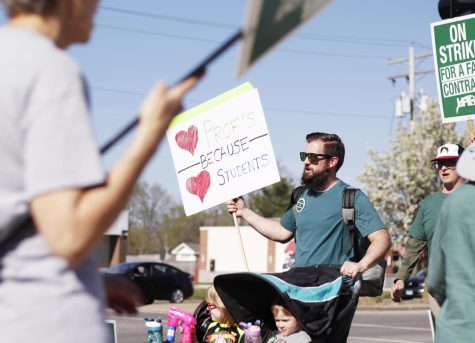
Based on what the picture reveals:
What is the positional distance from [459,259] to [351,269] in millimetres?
2223

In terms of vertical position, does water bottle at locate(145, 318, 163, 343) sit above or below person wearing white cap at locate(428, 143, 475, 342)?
below

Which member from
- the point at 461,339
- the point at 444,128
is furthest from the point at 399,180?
the point at 461,339

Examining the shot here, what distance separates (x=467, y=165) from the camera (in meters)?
3.81

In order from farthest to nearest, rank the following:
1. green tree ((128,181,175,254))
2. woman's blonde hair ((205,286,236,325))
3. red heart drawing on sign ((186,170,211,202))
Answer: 1. green tree ((128,181,175,254))
2. red heart drawing on sign ((186,170,211,202))
3. woman's blonde hair ((205,286,236,325))

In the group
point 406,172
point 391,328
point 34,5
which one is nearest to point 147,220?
point 406,172

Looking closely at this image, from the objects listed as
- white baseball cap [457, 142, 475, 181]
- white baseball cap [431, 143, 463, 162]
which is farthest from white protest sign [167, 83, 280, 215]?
white baseball cap [457, 142, 475, 181]

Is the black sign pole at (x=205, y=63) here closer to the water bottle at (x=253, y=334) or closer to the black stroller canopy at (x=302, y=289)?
the black stroller canopy at (x=302, y=289)

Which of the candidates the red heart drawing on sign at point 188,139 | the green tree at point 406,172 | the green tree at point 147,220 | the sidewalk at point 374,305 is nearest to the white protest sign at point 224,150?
the red heart drawing on sign at point 188,139

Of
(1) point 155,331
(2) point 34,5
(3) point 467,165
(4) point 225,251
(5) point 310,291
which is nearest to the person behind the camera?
(2) point 34,5

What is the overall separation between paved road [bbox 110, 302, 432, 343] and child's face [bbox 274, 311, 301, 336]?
364 inches

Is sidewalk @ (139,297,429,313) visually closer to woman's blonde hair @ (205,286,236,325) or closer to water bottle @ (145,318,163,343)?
water bottle @ (145,318,163,343)

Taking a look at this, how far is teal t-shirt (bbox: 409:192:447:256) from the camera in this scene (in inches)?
299

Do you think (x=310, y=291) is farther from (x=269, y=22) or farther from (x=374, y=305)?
(x=374, y=305)

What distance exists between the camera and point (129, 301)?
2.55 meters
